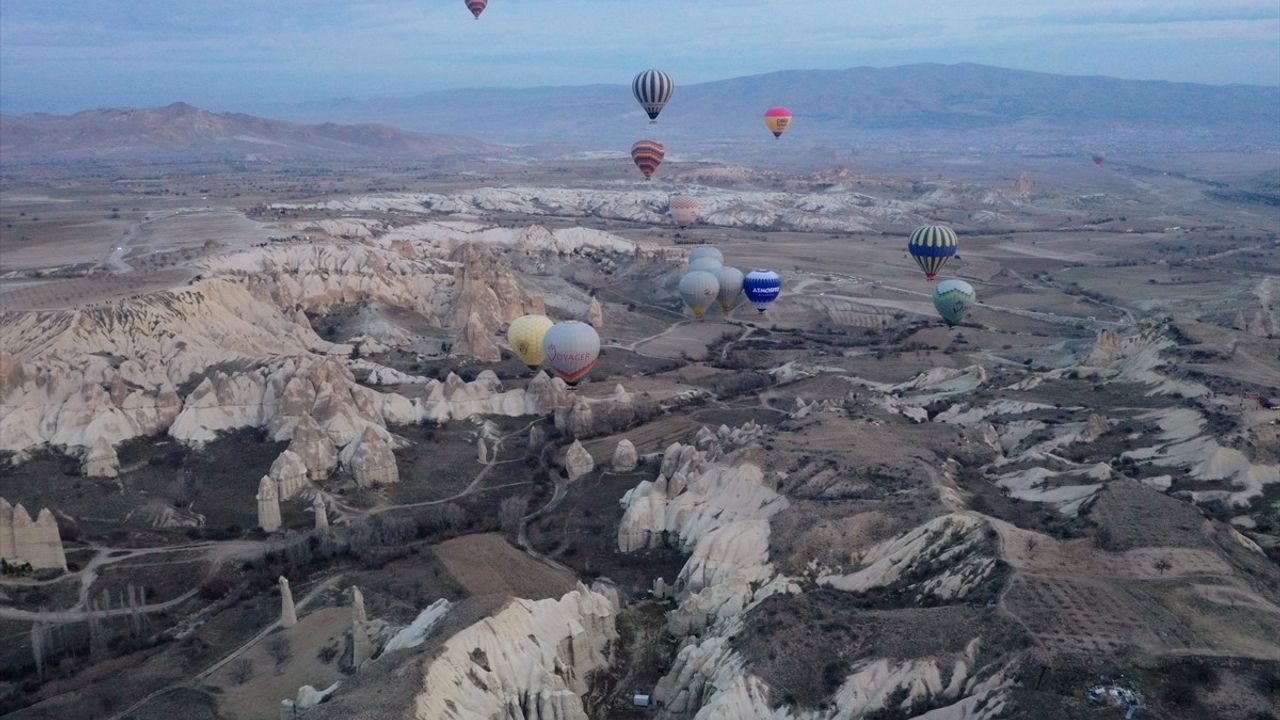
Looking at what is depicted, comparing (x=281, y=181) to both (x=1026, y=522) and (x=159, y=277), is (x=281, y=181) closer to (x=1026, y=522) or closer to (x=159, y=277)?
(x=159, y=277)

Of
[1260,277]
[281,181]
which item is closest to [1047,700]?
[1260,277]

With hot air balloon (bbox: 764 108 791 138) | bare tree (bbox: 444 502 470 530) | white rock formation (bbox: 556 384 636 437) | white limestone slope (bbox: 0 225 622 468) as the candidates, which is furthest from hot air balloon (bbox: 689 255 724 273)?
bare tree (bbox: 444 502 470 530)

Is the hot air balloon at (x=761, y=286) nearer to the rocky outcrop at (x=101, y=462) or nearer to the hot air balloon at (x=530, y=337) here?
the hot air balloon at (x=530, y=337)

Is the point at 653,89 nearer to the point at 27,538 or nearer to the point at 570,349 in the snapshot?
the point at 570,349

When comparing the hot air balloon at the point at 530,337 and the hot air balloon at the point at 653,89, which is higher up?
the hot air balloon at the point at 653,89

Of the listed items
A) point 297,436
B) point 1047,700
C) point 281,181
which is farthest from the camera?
point 281,181

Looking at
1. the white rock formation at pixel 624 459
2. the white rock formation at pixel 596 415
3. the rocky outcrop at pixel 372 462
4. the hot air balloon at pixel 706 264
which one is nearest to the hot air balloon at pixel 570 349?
the white rock formation at pixel 596 415
